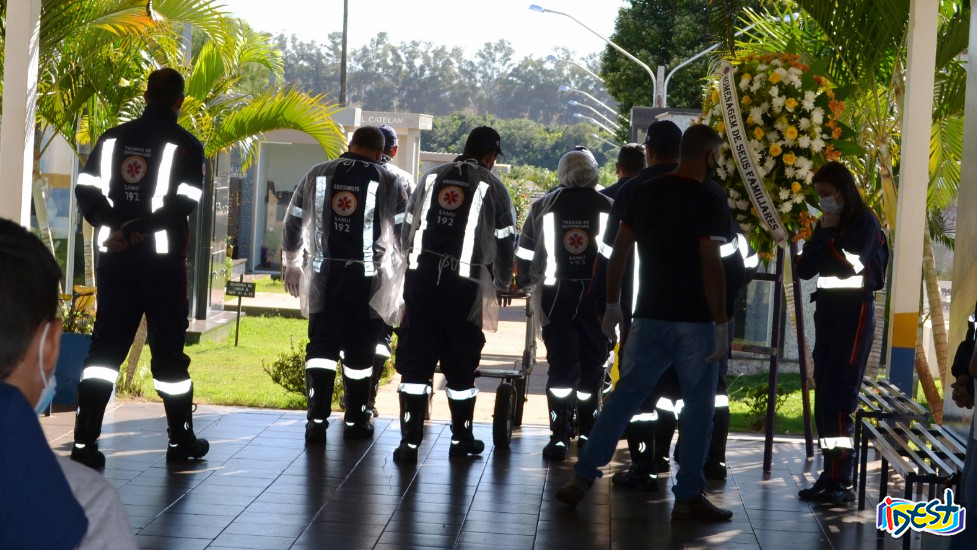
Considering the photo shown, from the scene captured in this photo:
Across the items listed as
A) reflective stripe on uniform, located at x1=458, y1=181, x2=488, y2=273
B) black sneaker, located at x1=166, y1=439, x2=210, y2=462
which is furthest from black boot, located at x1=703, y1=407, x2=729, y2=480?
black sneaker, located at x1=166, y1=439, x2=210, y2=462

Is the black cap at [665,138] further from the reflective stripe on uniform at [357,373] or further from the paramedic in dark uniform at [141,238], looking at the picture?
the paramedic in dark uniform at [141,238]

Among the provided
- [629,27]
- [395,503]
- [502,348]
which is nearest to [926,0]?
[395,503]

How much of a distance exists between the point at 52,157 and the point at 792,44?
823 cm

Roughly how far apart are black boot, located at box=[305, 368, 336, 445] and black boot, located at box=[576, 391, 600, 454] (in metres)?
1.71

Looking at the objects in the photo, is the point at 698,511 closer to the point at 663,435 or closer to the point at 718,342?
the point at 718,342

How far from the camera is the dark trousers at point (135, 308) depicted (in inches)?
271

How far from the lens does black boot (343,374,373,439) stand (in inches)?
326

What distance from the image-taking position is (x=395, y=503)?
21.7 feet

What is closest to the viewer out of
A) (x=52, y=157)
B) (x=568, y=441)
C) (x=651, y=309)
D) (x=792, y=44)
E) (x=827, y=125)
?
(x=651, y=309)

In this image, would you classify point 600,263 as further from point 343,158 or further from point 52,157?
point 52,157

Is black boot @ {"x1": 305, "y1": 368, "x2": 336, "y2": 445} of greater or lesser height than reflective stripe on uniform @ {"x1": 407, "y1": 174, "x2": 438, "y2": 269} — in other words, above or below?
below

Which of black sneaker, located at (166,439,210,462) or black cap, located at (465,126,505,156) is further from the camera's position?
black cap, located at (465,126,505,156)

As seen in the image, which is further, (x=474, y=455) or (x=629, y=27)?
(x=629, y=27)

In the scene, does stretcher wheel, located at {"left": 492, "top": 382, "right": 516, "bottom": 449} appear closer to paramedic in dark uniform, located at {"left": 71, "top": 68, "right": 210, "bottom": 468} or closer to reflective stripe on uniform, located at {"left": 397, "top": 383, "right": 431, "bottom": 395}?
reflective stripe on uniform, located at {"left": 397, "top": 383, "right": 431, "bottom": 395}
